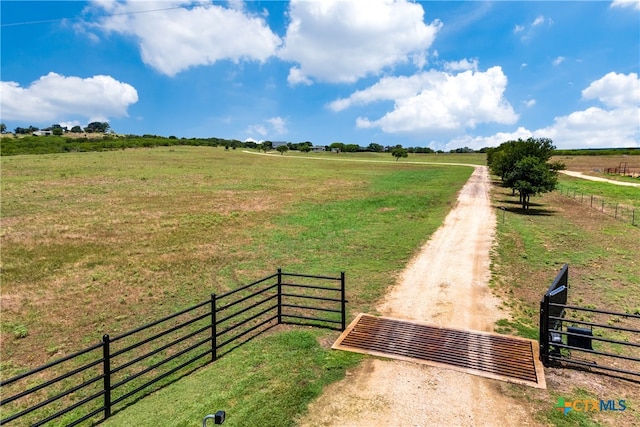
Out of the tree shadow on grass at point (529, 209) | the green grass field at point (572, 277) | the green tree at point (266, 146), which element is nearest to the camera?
the green grass field at point (572, 277)

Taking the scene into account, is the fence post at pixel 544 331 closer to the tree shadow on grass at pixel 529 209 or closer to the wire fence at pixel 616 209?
the tree shadow on grass at pixel 529 209

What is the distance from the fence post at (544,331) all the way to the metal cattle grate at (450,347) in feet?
0.53

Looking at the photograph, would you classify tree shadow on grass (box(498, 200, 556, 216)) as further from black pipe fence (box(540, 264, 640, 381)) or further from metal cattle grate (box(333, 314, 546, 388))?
metal cattle grate (box(333, 314, 546, 388))

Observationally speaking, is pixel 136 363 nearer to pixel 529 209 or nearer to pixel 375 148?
pixel 529 209

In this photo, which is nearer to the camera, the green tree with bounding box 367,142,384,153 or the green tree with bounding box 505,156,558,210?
the green tree with bounding box 505,156,558,210

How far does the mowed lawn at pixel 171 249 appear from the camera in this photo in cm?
1095

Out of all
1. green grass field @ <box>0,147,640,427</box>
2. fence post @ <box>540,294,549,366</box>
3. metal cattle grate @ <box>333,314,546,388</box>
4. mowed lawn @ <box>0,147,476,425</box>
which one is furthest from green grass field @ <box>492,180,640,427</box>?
mowed lawn @ <box>0,147,476,425</box>

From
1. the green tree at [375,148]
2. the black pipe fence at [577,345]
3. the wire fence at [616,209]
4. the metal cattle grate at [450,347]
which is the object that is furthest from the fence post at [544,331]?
the green tree at [375,148]

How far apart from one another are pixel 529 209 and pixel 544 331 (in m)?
26.9

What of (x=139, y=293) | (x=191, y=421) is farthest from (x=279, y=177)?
(x=191, y=421)

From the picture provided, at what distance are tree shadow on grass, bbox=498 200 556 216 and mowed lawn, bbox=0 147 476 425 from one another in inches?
193

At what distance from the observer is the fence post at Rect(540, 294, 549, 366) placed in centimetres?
738

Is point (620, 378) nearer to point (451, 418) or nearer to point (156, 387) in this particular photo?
point (451, 418)

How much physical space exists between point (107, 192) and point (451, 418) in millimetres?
37173
